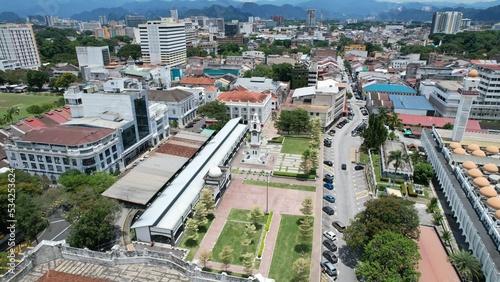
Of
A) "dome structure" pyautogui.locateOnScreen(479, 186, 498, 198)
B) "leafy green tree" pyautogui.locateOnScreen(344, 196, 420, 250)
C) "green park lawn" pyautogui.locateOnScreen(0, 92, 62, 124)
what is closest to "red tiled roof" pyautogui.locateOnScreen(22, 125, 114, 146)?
"leafy green tree" pyautogui.locateOnScreen(344, 196, 420, 250)

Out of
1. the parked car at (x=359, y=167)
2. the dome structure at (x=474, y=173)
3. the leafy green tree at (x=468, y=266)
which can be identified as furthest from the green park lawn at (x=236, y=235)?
the dome structure at (x=474, y=173)

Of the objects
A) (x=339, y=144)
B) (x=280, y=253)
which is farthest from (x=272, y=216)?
(x=339, y=144)

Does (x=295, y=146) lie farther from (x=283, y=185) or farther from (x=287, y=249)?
(x=287, y=249)

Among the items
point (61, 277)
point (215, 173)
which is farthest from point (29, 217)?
point (215, 173)

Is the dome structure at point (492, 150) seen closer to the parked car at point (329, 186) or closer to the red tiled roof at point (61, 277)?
the parked car at point (329, 186)

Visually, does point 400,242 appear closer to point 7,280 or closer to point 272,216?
point 272,216

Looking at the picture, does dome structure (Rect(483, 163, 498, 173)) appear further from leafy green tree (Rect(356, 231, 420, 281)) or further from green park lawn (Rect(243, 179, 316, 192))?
green park lawn (Rect(243, 179, 316, 192))
